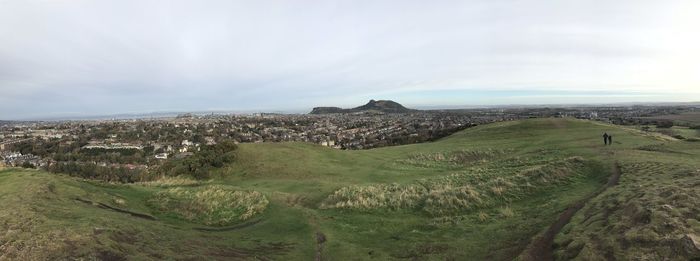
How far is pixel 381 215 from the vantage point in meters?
19.9

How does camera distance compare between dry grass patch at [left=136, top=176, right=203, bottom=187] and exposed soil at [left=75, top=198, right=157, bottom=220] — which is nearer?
exposed soil at [left=75, top=198, right=157, bottom=220]

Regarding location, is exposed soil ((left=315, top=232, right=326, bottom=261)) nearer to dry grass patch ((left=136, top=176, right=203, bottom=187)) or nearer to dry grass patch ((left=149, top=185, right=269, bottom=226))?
dry grass patch ((left=149, top=185, right=269, bottom=226))

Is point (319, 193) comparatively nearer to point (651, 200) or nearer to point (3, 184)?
point (3, 184)

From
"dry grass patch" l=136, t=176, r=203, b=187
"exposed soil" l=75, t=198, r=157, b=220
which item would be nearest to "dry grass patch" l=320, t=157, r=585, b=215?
"exposed soil" l=75, t=198, r=157, b=220

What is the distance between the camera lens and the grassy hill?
37.4 ft

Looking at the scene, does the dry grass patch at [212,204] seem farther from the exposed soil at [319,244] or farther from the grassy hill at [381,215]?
the exposed soil at [319,244]

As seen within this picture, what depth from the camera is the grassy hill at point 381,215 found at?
11.4 meters

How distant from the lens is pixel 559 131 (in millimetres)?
50750

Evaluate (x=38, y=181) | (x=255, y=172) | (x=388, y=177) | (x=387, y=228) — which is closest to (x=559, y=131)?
(x=388, y=177)

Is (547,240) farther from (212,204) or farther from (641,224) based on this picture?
(212,204)

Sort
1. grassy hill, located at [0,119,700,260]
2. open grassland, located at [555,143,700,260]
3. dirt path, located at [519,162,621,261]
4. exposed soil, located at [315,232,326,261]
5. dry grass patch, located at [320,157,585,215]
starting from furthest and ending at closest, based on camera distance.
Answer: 1. dry grass patch, located at [320,157,585,215]
2. exposed soil, located at [315,232,326,261]
3. dirt path, located at [519,162,621,261]
4. grassy hill, located at [0,119,700,260]
5. open grassland, located at [555,143,700,260]

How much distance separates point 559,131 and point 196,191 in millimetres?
43814

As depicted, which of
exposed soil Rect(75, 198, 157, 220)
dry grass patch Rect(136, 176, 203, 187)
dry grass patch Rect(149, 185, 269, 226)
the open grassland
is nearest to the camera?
the open grassland

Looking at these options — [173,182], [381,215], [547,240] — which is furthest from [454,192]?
[173,182]
